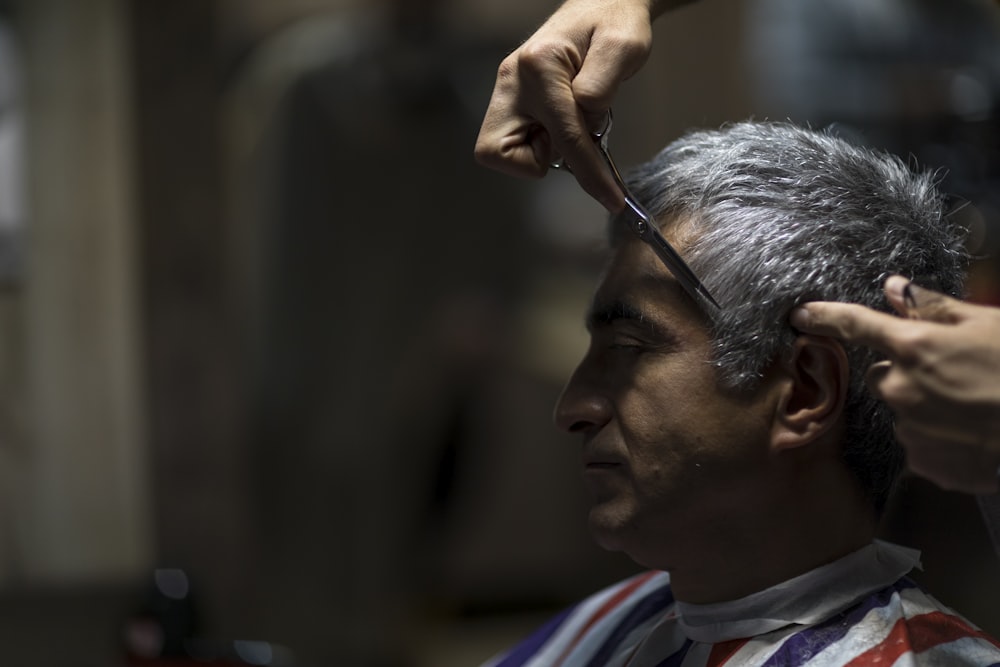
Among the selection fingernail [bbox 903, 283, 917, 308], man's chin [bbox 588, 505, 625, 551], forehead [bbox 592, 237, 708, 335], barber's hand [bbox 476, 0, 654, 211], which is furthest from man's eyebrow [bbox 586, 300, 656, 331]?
fingernail [bbox 903, 283, 917, 308]

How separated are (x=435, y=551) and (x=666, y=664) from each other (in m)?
3.37

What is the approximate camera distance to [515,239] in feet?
16.5

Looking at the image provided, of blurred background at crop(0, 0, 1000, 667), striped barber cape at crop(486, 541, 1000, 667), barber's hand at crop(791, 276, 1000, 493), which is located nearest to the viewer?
barber's hand at crop(791, 276, 1000, 493)

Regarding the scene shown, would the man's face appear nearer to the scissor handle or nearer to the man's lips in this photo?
the man's lips

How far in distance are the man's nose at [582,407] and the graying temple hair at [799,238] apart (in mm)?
184

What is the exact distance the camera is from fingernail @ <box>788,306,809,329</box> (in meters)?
1.47

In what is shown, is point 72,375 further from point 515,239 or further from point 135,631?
point 515,239

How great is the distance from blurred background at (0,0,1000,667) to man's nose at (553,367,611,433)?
1.64 feet

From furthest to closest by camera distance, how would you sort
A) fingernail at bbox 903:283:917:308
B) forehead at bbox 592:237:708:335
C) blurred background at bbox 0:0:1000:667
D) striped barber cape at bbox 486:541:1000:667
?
blurred background at bbox 0:0:1000:667
forehead at bbox 592:237:708:335
striped barber cape at bbox 486:541:1000:667
fingernail at bbox 903:283:917:308

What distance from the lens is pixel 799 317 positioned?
149 cm

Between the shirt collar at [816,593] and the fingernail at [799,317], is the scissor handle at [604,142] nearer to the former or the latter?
the fingernail at [799,317]

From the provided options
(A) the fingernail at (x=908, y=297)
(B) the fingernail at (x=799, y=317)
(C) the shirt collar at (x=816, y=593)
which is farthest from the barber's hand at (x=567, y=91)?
(C) the shirt collar at (x=816, y=593)

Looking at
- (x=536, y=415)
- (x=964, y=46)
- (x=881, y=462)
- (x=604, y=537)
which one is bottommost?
(x=536, y=415)

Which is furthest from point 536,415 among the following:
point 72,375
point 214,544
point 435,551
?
point 72,375
